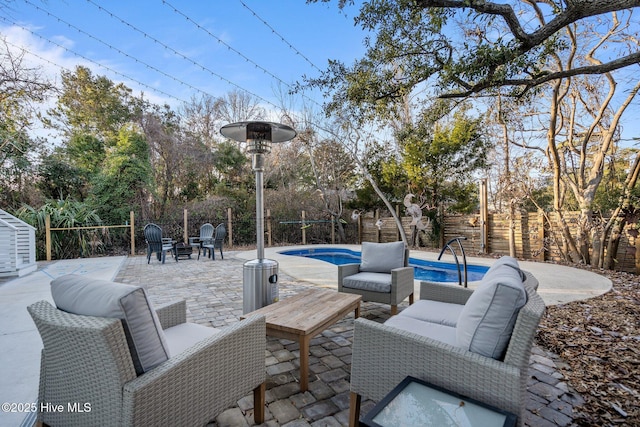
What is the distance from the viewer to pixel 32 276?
546cm

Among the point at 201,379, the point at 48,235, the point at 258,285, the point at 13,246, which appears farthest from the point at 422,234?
the point at 48,235

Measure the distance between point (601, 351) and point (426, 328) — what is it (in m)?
1.64

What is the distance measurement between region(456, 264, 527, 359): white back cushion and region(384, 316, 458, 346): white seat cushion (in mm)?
334

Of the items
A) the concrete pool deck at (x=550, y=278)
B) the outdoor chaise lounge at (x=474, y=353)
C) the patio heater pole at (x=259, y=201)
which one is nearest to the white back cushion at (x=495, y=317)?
the outdoor chaise lounge at (x=474, y=353)

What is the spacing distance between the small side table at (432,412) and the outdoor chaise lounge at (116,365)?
0.73 m

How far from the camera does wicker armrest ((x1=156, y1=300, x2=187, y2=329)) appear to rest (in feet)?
6.07

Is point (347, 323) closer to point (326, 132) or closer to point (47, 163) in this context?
point (326, 132)

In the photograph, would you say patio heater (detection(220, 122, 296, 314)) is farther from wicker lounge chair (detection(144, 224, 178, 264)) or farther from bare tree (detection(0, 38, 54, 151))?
Answer: bare tree (detection(0, 38, 54, 151))

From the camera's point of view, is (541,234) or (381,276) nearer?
(381,276)

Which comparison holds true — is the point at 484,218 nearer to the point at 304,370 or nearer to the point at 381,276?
the point at 381,276

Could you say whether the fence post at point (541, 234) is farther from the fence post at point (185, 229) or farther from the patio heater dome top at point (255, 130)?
the fence post at point (185, 229)

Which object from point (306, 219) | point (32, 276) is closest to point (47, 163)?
point (32, 276)

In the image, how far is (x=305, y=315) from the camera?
7.39 feet

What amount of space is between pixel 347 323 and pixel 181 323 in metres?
1.61
